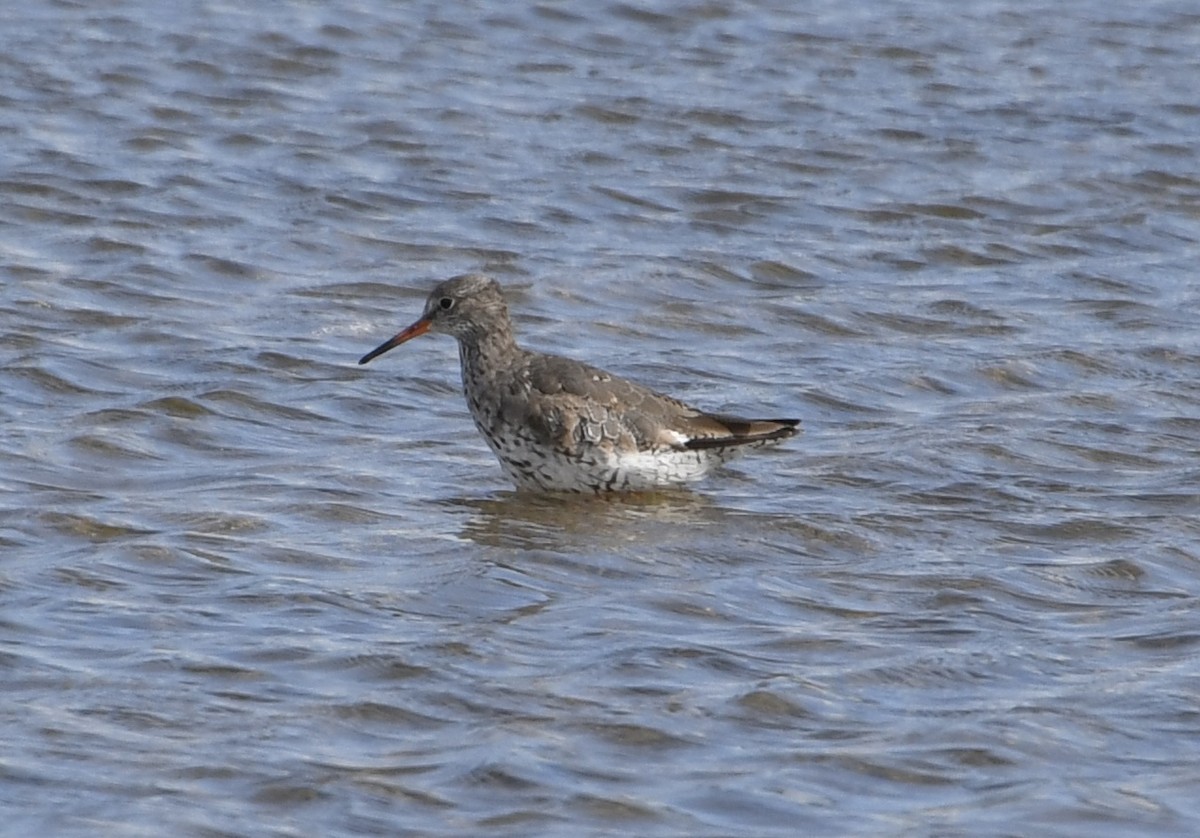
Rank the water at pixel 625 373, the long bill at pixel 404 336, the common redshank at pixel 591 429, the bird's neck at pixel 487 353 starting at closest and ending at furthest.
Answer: the water at pixel 625 373, the common redshank at pixel 591 429, the bird's neck at pixel 487 353, the long bill at pixel 404 336

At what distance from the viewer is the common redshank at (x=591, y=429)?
9242 millimetres

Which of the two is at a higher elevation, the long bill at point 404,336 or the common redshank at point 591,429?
the long bill at point 404,336

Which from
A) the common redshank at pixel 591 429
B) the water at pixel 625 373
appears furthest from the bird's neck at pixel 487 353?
the water at pixel 625 373

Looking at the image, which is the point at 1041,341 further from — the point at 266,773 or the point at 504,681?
the point at 266,773

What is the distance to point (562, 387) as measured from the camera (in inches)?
370

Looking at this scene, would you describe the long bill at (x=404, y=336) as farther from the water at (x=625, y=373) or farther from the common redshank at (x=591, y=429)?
the common redshank at (x=591, y=429)

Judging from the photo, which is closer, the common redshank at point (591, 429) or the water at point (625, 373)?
the water at point (625, 373)

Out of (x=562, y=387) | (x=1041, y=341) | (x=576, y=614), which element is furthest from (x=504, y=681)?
(x=1041, y=341)

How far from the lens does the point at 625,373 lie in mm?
10891

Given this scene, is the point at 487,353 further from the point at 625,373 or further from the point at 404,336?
the point at 625,373

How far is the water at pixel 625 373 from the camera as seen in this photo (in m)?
6.21

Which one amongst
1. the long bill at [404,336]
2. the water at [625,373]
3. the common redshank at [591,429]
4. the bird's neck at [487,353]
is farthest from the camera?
the long bill at [404,336]

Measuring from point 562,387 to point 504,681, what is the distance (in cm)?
279

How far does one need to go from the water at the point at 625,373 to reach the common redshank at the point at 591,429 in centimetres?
16
